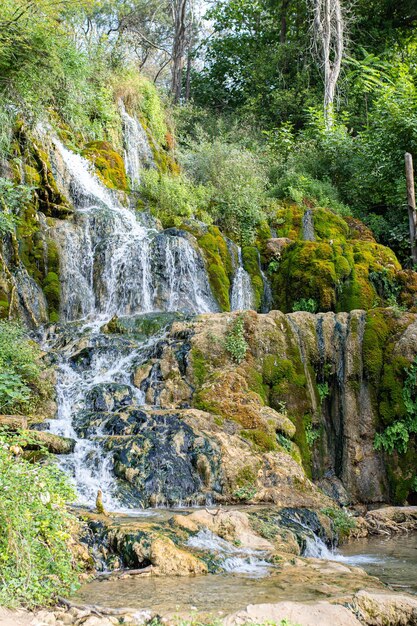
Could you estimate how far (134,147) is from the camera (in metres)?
22.0

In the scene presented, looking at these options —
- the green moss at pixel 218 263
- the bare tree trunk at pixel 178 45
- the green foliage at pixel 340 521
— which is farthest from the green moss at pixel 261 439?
the bare tree trunk at pixel 178 45

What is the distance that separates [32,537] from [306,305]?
11512 millimetres

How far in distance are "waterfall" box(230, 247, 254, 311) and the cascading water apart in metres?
0.86

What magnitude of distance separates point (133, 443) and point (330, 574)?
12.1ft

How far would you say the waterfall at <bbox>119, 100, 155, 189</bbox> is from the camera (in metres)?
21.5

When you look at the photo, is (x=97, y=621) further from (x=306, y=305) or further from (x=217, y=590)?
(x=306, y=305)

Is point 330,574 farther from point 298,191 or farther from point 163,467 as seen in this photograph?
point 298,191

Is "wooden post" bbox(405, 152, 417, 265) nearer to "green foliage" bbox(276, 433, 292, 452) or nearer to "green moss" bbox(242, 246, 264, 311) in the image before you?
"green moss" bbox(242, 246, 264, 311)

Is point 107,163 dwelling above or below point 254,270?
above

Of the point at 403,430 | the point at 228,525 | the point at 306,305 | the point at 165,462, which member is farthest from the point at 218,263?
the point at 228,525

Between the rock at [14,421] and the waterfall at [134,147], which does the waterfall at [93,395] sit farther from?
the waterfall at [134,147]

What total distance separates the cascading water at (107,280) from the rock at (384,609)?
20.6 feet

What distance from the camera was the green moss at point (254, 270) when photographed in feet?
55.6

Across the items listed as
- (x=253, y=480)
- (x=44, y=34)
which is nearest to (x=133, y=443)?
(x=253, y=480)
